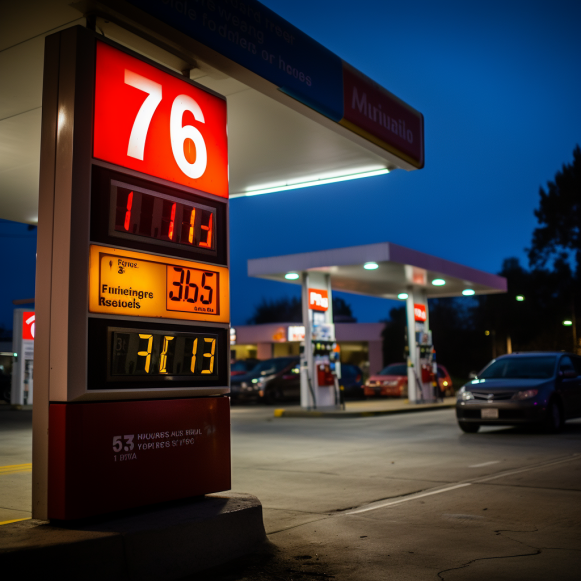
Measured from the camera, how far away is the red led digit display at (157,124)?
545 centimetres

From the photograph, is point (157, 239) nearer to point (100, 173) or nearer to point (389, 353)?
point (100, 173)

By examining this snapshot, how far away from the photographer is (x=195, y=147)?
20.5 ft

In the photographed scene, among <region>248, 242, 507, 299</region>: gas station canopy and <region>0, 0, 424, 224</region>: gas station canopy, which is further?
<region>248, 242, 507, 299</region>: gas station canopy

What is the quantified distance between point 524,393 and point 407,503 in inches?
284

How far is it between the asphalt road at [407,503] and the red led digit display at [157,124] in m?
3.17

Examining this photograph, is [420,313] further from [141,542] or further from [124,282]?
[141,542]

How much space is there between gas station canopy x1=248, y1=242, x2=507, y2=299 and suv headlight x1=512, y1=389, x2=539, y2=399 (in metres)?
7.02

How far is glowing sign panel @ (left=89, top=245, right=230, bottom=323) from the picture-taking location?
5.18 metres

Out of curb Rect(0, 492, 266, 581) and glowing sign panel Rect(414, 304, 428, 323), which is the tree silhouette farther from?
curb Rect(0, 492, 266, 581)

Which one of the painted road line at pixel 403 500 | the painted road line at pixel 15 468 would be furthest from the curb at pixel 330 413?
the painted road line at pixel 403 500

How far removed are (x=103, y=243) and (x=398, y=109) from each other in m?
4.73

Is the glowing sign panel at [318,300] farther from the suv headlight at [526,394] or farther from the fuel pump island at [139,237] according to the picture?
the fuel pump island at [139,237]

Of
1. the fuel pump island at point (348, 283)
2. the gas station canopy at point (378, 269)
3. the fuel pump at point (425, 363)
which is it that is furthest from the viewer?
the fuel pump at point (425, 363)

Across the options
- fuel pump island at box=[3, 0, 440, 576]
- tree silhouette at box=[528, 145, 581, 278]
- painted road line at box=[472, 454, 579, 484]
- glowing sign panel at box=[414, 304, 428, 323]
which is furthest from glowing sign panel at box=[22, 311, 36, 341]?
tree silhouette at box=[528, 145, 581, 278]
